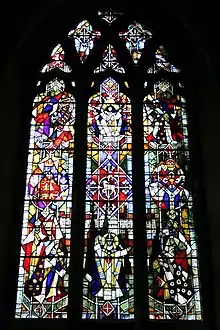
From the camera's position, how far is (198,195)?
6.22 meters

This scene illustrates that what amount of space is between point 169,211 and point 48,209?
1059 millimetres

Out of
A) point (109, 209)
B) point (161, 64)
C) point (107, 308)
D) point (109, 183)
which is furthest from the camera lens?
point (161, 64)

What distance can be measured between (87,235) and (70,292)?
53 centimetres

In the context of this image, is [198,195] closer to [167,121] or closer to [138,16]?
[167,121]

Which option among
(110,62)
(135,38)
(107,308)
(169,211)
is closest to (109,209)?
(169,211)

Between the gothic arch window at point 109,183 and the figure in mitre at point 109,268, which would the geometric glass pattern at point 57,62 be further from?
the figure in mitre at point 109,268

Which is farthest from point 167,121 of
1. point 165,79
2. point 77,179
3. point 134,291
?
point 134,291

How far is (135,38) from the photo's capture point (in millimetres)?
7246

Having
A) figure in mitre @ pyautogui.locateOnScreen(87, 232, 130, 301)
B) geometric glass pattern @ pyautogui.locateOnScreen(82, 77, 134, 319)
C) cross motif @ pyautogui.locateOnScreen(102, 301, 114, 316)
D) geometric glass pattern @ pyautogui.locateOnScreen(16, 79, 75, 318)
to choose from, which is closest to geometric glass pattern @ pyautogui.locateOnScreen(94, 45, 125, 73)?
geometric glass pattern @ pyautogui.locateOnScreen(82, 77, 134, 319)

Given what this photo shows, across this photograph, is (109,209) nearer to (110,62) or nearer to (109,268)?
(109,268)

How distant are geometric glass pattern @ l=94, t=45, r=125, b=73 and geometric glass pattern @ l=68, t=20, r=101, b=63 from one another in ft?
0.56

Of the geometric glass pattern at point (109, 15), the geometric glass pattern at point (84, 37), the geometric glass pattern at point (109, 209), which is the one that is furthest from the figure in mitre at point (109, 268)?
the geometric glass pattern at point (109, 15)

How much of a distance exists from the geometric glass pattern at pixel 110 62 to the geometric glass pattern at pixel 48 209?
435mm

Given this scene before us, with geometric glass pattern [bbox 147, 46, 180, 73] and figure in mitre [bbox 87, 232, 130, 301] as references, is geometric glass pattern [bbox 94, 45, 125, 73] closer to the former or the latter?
geometric glass pattern [bbox 147, 46, 180, 73]
